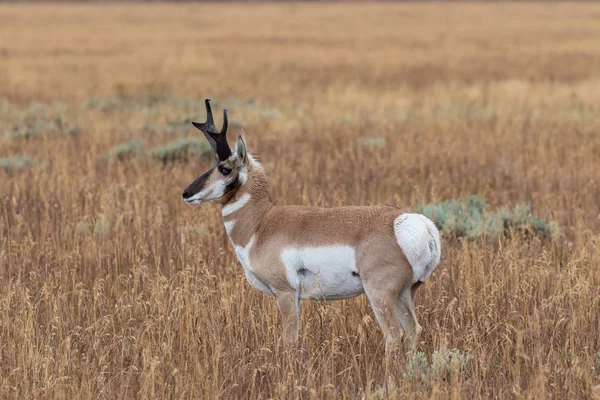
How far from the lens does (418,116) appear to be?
53.8 feet

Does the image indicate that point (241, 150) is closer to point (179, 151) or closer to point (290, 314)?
point (290, 314)

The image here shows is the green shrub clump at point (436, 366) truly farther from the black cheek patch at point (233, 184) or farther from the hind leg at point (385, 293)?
the black cheek patch at point (233, 184)

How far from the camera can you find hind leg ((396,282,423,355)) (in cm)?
488

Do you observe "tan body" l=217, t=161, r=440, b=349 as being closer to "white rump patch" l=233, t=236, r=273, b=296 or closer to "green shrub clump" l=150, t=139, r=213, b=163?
"white rump patch" l=233, t=236, r=273, b=296

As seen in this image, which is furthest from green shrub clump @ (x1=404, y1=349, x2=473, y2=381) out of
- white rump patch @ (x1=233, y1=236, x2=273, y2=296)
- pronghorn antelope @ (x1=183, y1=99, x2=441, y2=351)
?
white rump patch @ (x1=233, y1=236, x2=273, y2=296)

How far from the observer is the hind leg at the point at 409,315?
4.88 m

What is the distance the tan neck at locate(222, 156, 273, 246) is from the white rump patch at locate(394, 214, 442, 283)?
101cm

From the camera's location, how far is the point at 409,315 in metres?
4.98

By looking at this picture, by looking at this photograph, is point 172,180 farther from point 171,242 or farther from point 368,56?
point 368,56

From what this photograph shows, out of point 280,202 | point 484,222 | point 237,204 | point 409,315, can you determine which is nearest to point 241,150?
point 237,204

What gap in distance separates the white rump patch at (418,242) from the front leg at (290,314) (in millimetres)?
733

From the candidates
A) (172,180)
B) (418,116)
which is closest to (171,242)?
(172,180)

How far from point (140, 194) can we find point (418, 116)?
8.39 m

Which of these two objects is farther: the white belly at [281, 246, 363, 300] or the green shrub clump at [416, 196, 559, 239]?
the green shrub clump at [416, 196, 559, 239]
